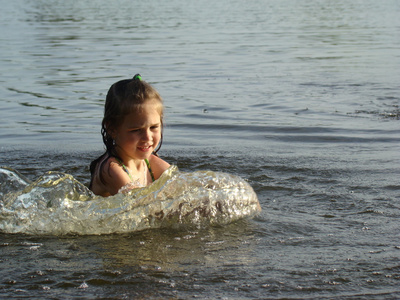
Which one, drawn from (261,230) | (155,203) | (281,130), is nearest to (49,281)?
(155,203)

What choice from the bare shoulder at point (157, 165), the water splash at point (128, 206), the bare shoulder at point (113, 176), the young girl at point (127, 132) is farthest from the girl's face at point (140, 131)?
the bare shoulder at point (157, 165)

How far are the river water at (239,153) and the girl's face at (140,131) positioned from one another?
2.06 ft

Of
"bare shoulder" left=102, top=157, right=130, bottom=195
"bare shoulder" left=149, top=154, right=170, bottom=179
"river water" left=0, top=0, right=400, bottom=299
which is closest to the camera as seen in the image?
"river water" left=0, top=0, right=400, bottom=299

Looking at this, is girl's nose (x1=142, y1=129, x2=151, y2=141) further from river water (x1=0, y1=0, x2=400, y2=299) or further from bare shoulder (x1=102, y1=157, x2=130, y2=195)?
river water (x1=0, y1=0, x2=400, y2=299)

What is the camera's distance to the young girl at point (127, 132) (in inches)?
182

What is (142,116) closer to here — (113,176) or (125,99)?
(125,99)

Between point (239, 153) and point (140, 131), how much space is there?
93.7 inches

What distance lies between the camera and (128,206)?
457 cm

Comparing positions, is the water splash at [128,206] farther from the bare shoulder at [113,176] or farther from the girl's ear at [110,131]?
the girl's ear at [110,131]

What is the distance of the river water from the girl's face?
2.06ft

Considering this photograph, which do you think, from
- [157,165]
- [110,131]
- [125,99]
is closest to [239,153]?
[157,165]

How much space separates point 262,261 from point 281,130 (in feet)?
14.4

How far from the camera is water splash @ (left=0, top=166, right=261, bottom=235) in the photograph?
14.7 feet

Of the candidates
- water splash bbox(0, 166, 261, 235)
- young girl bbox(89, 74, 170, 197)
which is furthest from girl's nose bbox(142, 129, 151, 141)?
water splash bbox(0, 166, 261, 235)
